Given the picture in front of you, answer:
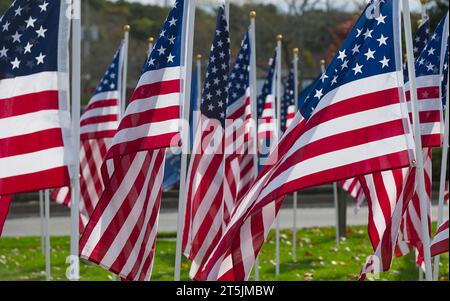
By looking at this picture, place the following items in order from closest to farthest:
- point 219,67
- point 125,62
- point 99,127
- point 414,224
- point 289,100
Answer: point 219,67 < point 414,224 < point 125,62 < point 99,127 < point 289,100

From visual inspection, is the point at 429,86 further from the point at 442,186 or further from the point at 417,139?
the point at 417,139

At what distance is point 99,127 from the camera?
15867mm

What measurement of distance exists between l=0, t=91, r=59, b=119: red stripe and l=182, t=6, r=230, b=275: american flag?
304cm

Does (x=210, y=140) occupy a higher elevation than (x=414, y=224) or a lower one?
higher

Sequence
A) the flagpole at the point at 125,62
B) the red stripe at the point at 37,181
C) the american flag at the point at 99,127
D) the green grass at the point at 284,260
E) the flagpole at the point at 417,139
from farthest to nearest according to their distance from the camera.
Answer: the green grass at the point at 284,260 → the american flag at the point at 99,127 → the flagpole at the point at 125,62 → the flagpole at the point at 417,139 → the red stripe at the point at 37,181

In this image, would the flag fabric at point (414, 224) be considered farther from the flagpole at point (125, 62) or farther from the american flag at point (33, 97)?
the american flag at point (33, 97)

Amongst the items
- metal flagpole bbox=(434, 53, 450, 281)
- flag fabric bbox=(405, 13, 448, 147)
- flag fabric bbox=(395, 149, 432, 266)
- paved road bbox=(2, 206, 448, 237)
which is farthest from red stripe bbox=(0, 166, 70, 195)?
paved road bbox=(2, 206, 448, 237)

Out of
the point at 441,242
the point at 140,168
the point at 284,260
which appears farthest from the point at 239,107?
the point at 284,260

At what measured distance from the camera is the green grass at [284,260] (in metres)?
16.2

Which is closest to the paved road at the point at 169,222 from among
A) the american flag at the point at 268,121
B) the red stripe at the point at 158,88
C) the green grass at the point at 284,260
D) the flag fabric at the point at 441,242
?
the green grass at the point at 284,260

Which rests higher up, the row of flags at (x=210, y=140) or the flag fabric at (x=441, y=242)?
the row of flags at (x=210, y=140)

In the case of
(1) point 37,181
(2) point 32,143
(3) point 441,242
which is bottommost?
(3) point 441,242

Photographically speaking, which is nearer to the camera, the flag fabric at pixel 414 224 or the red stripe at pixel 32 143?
the red stripe at pixel 32 143

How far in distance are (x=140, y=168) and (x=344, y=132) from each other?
2122 mm
